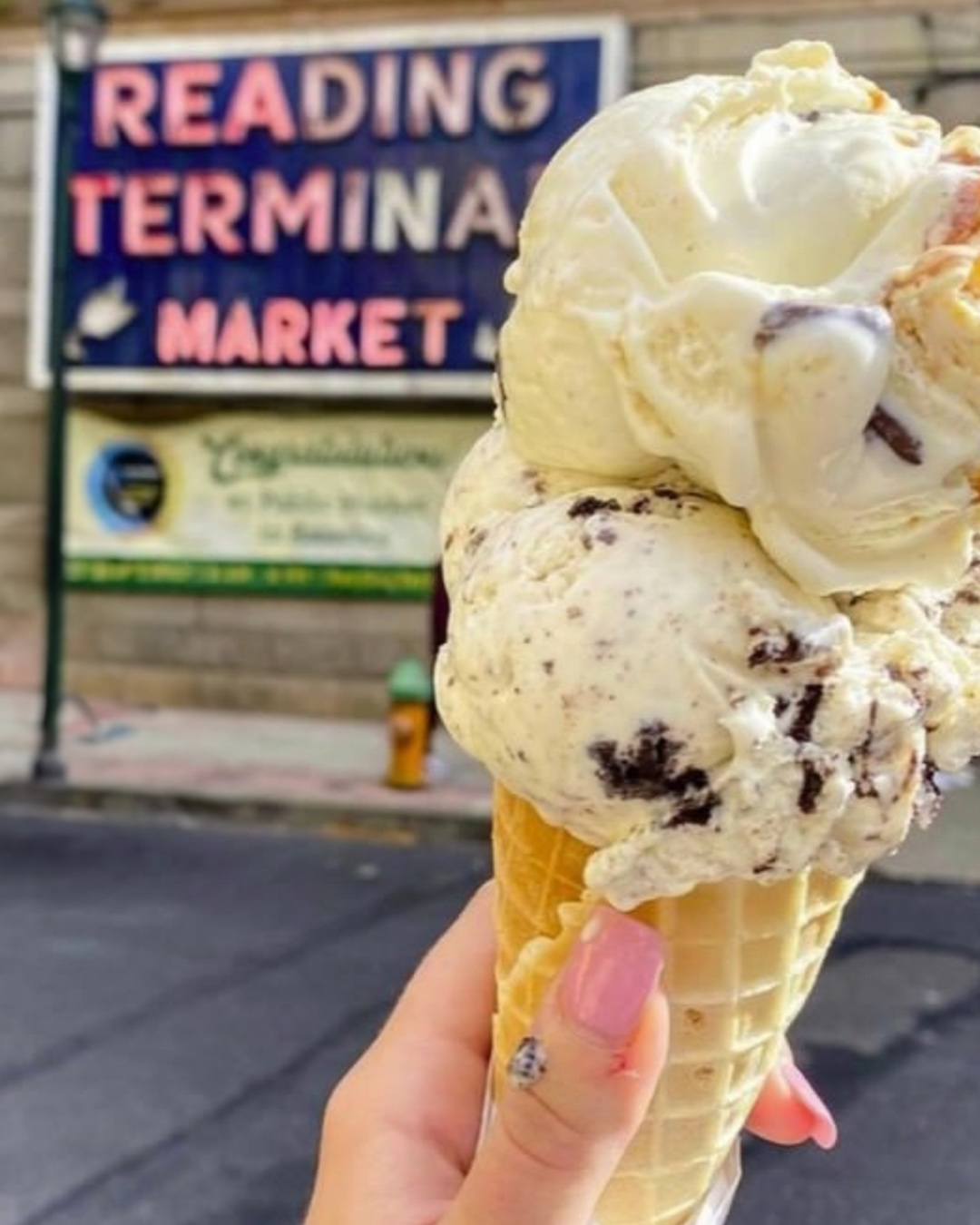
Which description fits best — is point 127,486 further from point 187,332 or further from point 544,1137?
point 544,1137

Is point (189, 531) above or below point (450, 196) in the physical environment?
below

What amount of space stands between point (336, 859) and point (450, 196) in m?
5.32

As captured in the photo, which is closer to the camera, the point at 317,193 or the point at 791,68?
the point at 791,68

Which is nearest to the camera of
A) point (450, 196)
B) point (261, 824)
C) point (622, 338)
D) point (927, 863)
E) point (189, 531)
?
point (622, 338)

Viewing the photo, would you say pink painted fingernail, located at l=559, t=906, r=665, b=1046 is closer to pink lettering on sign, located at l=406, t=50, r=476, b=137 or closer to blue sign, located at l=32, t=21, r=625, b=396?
blue sign, located at l=32, t=21, r=625, b=396

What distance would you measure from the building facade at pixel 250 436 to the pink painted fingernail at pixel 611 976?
9974mm

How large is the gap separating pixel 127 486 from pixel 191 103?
2813mm

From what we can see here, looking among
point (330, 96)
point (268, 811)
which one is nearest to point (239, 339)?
point (330, 96)

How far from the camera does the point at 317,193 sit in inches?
451

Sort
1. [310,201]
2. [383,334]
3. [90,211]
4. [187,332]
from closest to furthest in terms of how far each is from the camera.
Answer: [383,334] → [310,201] → [187,332] → [90,211]

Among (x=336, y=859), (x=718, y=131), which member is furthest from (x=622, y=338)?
(x=336, y=859)

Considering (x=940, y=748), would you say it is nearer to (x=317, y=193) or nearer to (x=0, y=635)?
(x=317, y=193)

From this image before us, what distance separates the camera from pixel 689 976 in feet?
4.90

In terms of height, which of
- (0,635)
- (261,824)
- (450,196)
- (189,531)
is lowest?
(261,824)
